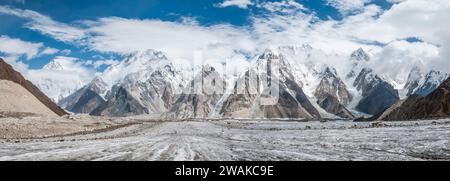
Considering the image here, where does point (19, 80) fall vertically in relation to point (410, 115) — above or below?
above

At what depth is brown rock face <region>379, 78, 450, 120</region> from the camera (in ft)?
434

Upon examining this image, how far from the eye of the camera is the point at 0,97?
489ft

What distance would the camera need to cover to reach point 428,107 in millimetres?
138375

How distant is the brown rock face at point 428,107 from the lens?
132 meters
